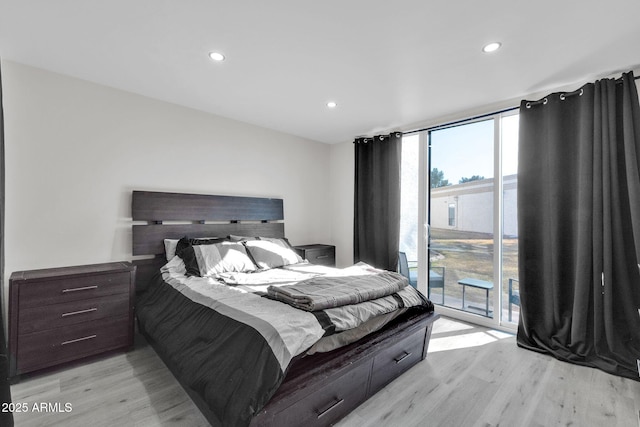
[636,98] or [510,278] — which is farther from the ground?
[636,98]

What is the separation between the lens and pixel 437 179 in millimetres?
3797

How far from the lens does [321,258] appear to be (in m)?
4.24

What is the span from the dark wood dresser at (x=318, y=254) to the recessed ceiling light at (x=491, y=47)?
2882 mm

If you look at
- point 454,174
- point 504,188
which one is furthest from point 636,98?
point 454,174

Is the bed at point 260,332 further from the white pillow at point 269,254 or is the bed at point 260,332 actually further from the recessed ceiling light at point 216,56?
the recessed ceiling light at point 216,56

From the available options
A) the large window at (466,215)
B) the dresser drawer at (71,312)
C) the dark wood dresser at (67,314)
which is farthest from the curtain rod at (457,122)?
the dresser drawer at (71,312)

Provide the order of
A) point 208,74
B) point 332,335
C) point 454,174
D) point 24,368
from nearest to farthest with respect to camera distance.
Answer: point 332,335 → point 24,368 → point 208,74 → point 454,174

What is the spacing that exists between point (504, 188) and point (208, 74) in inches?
126

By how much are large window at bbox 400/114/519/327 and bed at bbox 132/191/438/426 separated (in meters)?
1.32

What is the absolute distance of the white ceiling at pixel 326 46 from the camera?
177 centimetres

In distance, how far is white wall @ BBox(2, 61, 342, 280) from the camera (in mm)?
2400

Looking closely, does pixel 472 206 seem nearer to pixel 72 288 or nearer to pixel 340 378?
pixel 340 378

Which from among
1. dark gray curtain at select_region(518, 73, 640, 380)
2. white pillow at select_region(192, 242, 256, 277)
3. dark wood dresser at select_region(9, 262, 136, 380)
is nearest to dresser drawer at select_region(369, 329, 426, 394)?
dark gray curtain at select_region(518, 73, 640, 380)

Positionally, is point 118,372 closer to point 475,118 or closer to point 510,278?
point 510,278
